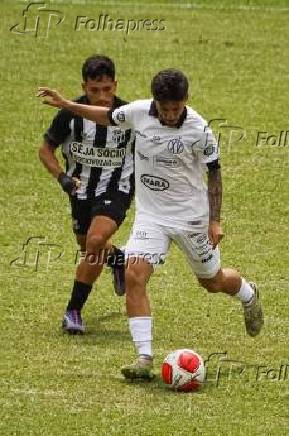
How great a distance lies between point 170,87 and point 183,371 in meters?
2.05

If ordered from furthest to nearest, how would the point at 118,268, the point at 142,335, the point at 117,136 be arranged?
the point at 118,268
the point at 117,136
the point at 142,335

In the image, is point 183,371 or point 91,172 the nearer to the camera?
point 183,371

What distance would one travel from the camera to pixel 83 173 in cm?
1403

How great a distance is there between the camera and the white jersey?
485 inches

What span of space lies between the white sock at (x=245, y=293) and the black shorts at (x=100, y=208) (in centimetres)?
121

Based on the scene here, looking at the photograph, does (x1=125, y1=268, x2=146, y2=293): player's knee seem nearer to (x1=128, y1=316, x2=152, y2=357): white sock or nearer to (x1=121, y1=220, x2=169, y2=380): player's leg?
(x1=121, y1=220, x2=169, y2=380): player's leg

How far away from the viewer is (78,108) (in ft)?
41.5

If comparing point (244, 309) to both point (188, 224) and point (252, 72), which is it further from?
point (252, 72)

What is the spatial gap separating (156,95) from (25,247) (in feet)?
A: 16.2

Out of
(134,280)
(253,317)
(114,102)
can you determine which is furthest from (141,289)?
(114,102)

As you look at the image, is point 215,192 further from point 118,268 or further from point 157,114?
point 118,268

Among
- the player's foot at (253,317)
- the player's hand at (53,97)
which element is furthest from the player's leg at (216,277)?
the player's hand at (53,97)

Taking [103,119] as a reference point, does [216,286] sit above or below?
below

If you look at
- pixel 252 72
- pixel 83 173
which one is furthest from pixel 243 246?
pixel 252 72
